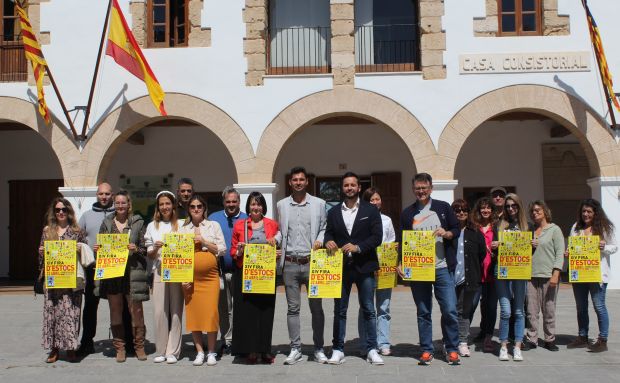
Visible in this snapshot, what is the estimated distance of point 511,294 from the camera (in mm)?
6438

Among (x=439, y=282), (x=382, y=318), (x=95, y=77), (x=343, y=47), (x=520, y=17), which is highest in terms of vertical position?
(x=520, y=17)

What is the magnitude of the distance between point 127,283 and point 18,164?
10023 mm

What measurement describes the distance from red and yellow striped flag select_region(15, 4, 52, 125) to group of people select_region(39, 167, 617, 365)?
515 centimetres

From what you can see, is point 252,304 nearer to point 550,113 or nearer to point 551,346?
point 551,346

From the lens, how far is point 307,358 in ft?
20.7

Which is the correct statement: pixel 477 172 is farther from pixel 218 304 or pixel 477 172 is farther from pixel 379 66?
pixel 218 304

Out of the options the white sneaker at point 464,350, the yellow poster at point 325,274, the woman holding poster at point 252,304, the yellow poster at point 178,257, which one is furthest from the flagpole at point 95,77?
the white sneaker at point 464,350

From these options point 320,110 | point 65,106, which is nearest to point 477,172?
point 320,110

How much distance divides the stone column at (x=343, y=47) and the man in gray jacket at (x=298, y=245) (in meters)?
5.29

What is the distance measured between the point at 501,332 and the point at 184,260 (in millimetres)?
3293

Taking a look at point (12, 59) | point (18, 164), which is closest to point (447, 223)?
point (12, 59)

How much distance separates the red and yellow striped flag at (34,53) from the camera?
10.4m

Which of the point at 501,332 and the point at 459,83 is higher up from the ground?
the point at 459,83

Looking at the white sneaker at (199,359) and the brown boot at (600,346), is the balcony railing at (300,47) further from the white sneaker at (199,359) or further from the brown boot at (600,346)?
the brown boot at (600,346)
